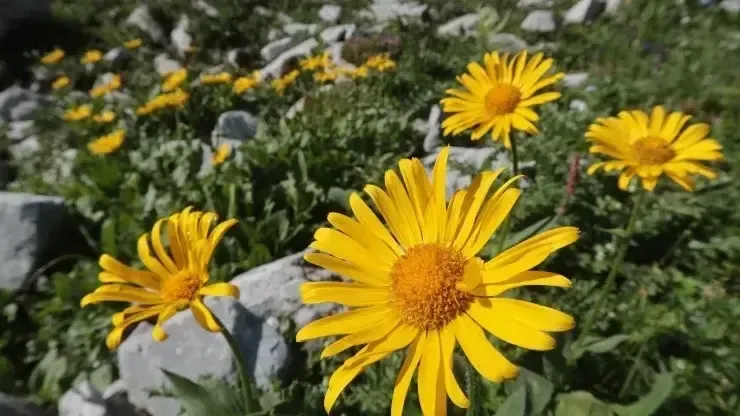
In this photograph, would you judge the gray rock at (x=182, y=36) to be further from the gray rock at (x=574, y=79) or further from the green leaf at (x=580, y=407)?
the green leaf at (x=580, y=407)

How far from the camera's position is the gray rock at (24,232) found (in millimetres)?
4766

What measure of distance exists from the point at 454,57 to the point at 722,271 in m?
4.34

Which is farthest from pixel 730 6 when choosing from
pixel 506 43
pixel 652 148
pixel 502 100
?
pixel 502 100

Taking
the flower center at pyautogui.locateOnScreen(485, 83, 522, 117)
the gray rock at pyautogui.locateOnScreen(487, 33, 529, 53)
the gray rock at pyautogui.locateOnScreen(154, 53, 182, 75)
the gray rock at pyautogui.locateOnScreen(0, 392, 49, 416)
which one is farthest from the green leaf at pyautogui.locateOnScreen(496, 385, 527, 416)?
the gray rock at pyautogui.locateOnScreen(154, 53, 182, 75)

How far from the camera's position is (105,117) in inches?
255

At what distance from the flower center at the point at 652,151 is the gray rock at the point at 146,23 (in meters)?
9.47

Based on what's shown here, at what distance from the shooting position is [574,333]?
3037 millimetres

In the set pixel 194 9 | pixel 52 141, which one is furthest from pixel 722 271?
pixel 194 9

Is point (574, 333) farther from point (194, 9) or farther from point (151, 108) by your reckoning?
point (194, 9)

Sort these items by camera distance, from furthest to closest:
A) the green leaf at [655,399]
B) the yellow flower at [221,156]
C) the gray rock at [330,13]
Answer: the gray rock at [330,13] < the yellow flower at [221,156] < the green leaf at [655,399]

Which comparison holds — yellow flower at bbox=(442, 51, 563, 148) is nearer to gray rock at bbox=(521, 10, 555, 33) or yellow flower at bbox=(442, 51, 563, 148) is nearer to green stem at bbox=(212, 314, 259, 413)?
green stem at bbox=(212, 314, 259, 413)

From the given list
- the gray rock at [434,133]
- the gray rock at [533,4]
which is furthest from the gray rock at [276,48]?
the gray rock at [434,133]

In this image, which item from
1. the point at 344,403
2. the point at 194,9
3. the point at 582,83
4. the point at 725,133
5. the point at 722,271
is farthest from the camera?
the point at 194,9

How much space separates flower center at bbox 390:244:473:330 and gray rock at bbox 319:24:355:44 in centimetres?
763
